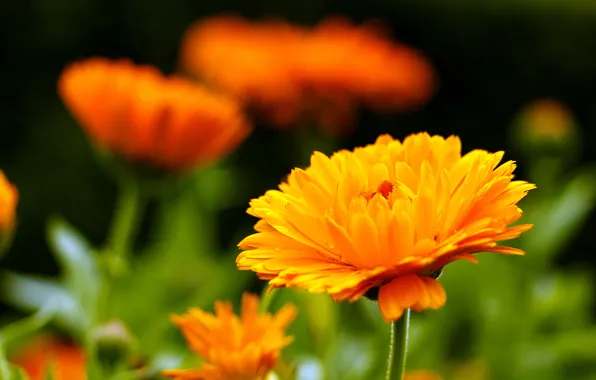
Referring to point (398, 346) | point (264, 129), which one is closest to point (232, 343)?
point (398, 346)

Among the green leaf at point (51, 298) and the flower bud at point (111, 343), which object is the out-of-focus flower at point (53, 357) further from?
the flower bud at point (111, 343)

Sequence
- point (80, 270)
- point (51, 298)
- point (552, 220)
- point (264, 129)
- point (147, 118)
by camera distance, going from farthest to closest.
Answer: point (264, 129) < point (552, 220) < point (51, 298) < point (80, 270) < point (147, 118)

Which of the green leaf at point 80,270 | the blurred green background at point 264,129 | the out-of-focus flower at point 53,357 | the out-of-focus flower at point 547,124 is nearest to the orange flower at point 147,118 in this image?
the green leaf at point 80,270

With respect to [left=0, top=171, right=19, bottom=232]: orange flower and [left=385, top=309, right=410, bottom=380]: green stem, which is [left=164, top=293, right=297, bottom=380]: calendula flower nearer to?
[left=385, top=309, right=410, bottom=380]: green stem

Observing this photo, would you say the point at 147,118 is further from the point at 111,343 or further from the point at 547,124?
the point at 547,124

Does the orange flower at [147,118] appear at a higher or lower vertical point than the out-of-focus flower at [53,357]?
higher

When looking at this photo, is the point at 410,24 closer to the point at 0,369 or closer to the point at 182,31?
the point at 182,31

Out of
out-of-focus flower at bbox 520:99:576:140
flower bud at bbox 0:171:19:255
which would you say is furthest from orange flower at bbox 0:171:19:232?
out-of-focus flower at bbox 520:99:576:140
